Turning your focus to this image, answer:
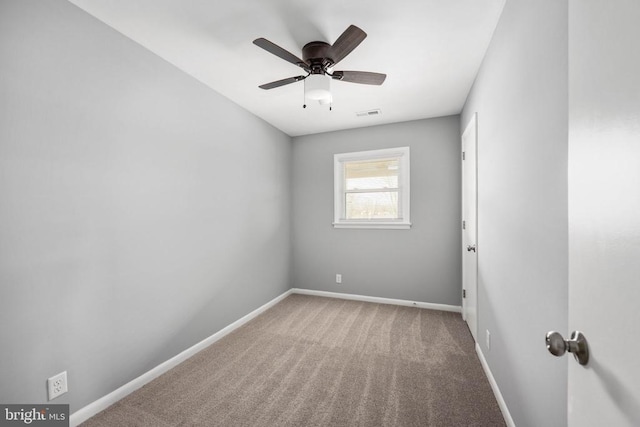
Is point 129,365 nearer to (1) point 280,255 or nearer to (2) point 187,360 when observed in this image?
(2) point 187,360

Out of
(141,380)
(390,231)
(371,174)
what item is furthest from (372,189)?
(141,380)

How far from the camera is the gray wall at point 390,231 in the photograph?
358cm

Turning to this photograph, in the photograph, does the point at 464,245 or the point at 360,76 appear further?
the point at 464,245

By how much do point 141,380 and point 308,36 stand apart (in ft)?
9.33

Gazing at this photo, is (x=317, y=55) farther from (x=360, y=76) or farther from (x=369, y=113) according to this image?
(x=369, y=113)

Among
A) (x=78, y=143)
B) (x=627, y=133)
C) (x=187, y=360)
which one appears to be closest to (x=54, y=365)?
(x=187, y=360)

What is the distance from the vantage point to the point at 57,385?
158 cm

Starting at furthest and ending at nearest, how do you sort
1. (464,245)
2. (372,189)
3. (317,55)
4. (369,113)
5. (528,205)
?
(372,189) < (369,113) < (464,245) < (317,55) < (528,205)

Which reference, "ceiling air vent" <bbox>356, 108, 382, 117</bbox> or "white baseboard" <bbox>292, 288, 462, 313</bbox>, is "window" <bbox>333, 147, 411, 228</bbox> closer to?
A: "ceiling air vent" <bbox>356, 108, 382, 117</bbox>

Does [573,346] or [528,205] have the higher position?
[528,205]

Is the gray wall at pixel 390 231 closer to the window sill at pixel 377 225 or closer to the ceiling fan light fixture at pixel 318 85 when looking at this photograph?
the window sill at pixel 377 225

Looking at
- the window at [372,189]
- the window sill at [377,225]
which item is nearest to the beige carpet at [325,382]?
the window sill at [377,225]

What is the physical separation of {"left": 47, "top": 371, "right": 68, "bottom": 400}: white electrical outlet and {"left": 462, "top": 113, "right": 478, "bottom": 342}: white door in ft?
10.2

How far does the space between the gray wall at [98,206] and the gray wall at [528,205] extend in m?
2.48
